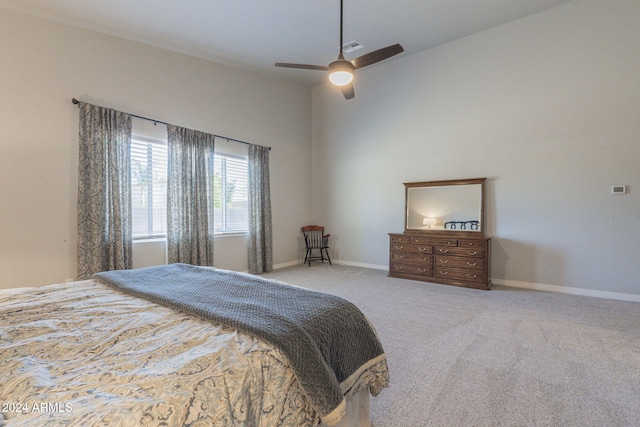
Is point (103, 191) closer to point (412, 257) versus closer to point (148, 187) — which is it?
point (148, 187)

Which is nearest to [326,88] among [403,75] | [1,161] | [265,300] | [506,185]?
[403,75]

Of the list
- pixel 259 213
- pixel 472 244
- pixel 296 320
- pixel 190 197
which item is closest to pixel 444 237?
pixel 472 244

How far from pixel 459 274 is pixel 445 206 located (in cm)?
113

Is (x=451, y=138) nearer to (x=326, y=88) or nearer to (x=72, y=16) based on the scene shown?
(x=326, y=88)

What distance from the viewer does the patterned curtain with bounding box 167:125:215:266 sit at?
4.16 metres

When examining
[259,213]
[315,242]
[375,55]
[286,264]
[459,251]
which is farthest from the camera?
[315,242]

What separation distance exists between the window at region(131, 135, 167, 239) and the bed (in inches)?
99.9

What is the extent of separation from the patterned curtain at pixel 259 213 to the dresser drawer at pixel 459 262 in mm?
2871

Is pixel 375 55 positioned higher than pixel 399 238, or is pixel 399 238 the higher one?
pixel 375 55

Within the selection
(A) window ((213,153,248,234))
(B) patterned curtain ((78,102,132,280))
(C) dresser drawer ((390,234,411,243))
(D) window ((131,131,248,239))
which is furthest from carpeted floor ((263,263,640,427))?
(B) patterned curtain ((78,102,132,280))

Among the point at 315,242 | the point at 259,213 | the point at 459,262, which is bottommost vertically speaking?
the point at 459,262

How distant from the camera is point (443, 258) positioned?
4434mm

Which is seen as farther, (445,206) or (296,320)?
(445,206)

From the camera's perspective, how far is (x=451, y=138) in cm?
479
